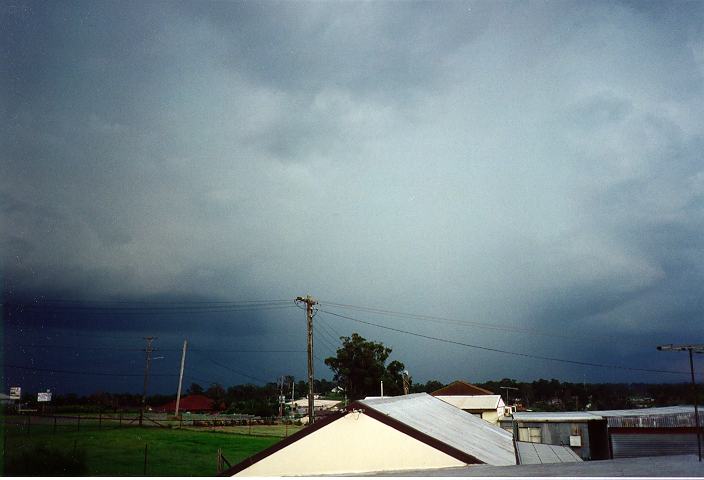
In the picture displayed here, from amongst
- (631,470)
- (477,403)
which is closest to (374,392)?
(477,403)

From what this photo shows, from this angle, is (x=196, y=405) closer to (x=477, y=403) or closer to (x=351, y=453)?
(x=477, y=403)

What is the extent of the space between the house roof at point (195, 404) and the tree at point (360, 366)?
141 feet

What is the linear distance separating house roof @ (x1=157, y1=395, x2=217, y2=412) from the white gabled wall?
92686 mm

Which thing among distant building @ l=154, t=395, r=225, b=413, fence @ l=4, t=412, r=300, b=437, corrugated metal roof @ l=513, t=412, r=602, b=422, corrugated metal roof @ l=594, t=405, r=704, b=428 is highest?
corrugated metal roof @ l=594, t=405, r=704, b=428

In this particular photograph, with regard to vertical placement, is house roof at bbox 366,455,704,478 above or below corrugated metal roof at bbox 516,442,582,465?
above

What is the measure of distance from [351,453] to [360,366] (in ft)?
181

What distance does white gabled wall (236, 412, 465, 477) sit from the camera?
12.7m

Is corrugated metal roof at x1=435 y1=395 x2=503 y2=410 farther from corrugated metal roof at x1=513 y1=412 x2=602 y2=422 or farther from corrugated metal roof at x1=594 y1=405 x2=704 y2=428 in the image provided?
corrugated metal roof at x1=594 y1=405 x2=704 y2=428

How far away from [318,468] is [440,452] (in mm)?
3170

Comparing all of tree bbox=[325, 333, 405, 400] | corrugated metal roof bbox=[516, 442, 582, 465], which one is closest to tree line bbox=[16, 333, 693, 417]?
tree bbox=[325, 333, 405, 400]

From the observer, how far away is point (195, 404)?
100 meters

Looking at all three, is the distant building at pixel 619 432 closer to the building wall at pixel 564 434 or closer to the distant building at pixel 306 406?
the building wall at pixel 564 434

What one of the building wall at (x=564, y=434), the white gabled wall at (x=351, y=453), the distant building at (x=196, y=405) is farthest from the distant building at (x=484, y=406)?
the distant building at (x=196, y=405)

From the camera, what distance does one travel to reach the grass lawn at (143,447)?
960 inches
